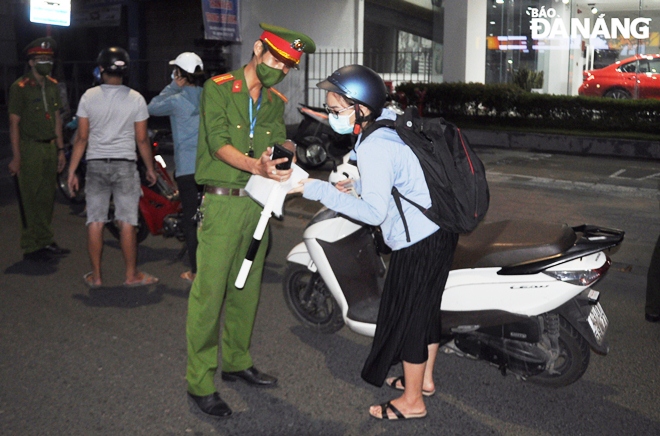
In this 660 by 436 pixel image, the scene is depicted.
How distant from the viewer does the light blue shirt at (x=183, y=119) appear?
658 cm

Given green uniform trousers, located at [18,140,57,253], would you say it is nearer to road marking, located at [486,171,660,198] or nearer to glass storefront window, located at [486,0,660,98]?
road marking, located at [486,171,660,198]

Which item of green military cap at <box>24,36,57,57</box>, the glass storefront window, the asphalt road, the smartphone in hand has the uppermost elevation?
the glass storefront window

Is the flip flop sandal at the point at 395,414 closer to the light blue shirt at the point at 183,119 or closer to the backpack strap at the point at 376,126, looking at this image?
the backpack strap at the point at 376,126

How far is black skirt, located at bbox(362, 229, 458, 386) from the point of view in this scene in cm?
402

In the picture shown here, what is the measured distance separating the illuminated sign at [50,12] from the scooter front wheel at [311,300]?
9420 mm

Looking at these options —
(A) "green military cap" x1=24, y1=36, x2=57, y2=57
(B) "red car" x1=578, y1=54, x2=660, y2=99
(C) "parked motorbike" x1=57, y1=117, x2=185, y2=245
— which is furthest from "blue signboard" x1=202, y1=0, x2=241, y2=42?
(B) "red car" x1=578, y1=54, x2=660, y2=99

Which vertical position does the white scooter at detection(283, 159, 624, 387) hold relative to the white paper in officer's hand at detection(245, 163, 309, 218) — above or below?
below

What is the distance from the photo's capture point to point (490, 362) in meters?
4.69

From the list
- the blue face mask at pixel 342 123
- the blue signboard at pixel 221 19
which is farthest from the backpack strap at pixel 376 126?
the blue signboard at pixel 221 19

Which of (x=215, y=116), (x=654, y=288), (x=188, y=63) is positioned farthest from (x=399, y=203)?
(x=188, y=63)

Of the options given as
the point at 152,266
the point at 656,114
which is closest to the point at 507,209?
the point at 152,266

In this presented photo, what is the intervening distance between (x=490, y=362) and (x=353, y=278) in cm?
97

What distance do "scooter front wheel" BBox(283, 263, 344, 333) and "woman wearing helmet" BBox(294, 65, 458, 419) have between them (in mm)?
1280

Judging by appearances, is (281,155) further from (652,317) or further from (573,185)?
(573,185)
